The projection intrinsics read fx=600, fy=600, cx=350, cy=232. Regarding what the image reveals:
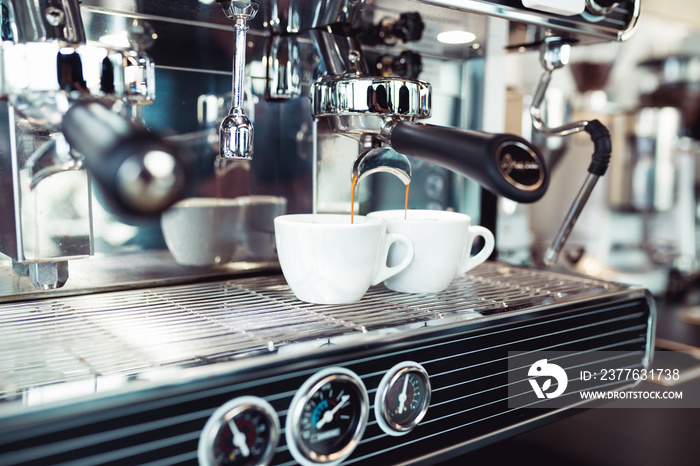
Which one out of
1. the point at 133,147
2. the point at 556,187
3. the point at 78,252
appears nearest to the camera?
the point at 133,147

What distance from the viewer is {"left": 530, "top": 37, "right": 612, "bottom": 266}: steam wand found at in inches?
24.7

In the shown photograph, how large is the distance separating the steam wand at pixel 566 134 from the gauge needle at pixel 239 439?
45 cm

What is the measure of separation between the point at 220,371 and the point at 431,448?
188 mm

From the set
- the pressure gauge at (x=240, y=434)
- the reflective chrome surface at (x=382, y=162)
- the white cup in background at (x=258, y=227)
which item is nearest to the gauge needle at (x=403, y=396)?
the pressure gauge at (x=240, y=434)

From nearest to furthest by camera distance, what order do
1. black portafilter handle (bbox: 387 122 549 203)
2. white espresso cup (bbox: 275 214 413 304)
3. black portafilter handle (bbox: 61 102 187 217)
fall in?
black portafilter handle (bbox: 61 102 187 217), black portafilter handle (bbox: 387 122 549 203), white espresso cup (bbox: 275 214 413 304)

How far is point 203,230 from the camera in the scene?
0.67 m

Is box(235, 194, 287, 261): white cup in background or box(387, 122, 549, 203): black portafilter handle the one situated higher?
box(387, 122, 549, 203): black portafilter handle

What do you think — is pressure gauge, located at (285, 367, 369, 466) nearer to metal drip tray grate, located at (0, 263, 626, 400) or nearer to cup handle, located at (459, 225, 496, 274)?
metal drip tray grate, located at (0, 263, 626, 400)

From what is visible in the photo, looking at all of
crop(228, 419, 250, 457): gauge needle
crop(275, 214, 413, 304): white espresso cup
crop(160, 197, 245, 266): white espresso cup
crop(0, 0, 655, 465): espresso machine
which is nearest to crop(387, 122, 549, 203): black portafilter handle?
crop(0, 0, 655, 465): espresso machine

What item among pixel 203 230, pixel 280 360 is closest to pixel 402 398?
pixel 280 360

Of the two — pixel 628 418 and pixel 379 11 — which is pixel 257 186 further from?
pixel 628 418

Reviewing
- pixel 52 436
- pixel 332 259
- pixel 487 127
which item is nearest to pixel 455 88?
pixel 487 127

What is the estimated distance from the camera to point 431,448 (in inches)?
18.2

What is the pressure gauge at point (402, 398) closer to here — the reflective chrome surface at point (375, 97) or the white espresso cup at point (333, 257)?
the white espresso cup at point (333, 257)
